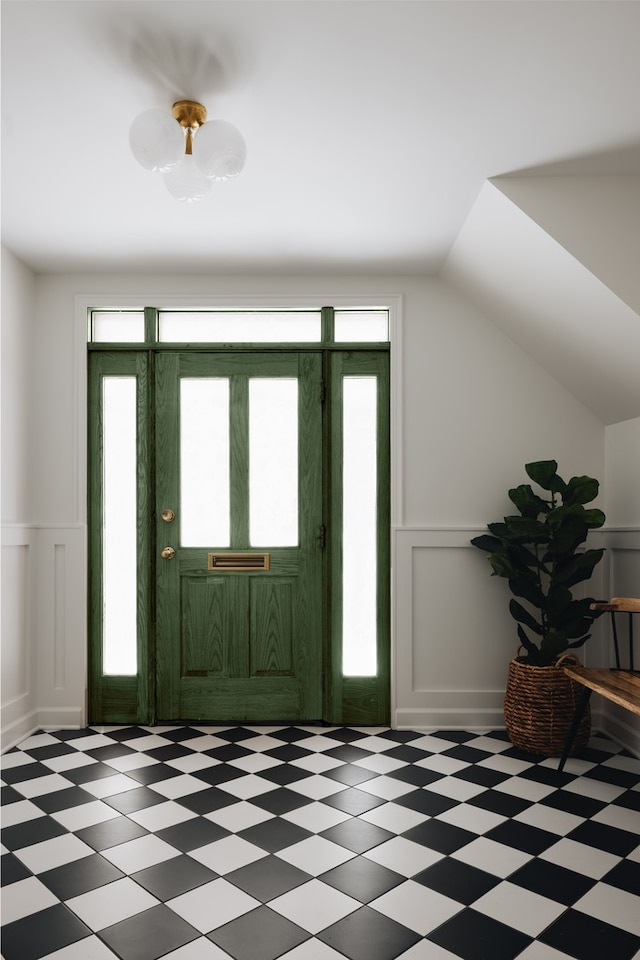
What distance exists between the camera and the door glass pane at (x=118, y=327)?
421 cm

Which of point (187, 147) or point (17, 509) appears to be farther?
point (17, 509)

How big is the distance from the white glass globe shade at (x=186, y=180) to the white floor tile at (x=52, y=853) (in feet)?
7.70

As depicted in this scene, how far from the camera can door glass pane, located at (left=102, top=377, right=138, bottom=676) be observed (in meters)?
4.16

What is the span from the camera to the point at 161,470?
13.7 ft

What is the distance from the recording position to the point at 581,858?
8.30 feet

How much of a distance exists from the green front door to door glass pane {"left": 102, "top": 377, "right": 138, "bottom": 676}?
16 cm

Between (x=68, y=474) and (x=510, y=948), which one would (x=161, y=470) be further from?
(x=510, y=948)

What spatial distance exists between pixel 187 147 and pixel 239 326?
1778 mm

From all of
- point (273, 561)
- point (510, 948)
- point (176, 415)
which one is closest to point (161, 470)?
point (176, 415)

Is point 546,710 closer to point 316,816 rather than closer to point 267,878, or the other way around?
point 316,816

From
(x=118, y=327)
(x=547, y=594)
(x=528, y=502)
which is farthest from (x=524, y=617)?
(x=118, y=327)

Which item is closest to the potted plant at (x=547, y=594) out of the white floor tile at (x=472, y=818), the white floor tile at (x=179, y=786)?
the white floor tile at (x=472, y=818)

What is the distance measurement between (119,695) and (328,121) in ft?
10.5

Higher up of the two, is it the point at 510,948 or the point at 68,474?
the point at 68,474
